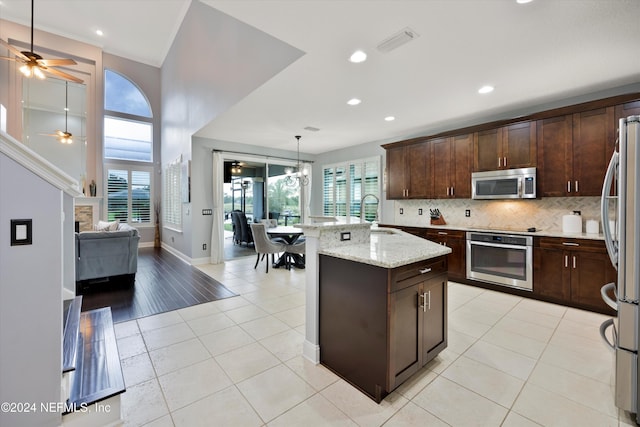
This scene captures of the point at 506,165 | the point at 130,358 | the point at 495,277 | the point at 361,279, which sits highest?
the point at 506,165

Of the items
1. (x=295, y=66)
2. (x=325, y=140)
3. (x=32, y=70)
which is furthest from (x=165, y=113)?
(x=295, y=66)

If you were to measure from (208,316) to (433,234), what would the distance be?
3679 mm

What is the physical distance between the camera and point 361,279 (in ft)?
6.23

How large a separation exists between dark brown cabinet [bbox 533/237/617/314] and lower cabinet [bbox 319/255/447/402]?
2.28 metres

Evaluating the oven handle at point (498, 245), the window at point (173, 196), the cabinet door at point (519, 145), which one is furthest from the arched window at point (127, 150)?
the cabinet door at point (519, 145)

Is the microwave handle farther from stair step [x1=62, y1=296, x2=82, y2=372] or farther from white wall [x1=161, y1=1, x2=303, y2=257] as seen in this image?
stair step [x1=62, y1=296, x2=82, y2=372]

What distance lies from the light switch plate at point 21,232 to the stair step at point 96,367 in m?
0.95

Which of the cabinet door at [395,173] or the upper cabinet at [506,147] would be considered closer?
the upper cabinet at [506,147]

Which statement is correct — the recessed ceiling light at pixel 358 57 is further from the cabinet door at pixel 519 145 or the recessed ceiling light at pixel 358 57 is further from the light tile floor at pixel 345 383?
the light tile floor at pixel 345 383

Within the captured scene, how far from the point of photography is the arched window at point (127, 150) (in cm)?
798

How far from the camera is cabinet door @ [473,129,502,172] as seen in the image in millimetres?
4117

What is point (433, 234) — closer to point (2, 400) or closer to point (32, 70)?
point (2, 400)

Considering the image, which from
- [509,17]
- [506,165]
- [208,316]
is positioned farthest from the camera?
[506,165]

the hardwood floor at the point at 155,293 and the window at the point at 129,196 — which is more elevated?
the window at the point at 129,196
